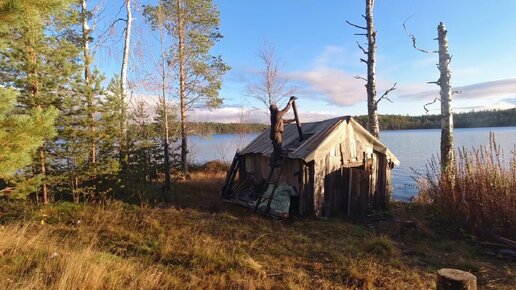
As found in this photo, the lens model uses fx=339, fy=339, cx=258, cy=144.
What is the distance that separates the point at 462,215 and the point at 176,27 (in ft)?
47.0

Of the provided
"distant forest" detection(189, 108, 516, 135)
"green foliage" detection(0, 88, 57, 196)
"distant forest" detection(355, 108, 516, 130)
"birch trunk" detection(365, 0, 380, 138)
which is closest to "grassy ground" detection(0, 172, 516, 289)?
"green foliage" detection(0, 88, 57, 196)

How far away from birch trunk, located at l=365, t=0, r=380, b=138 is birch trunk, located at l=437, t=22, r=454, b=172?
2.40 metres

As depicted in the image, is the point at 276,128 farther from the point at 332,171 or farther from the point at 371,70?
the point at 371,70

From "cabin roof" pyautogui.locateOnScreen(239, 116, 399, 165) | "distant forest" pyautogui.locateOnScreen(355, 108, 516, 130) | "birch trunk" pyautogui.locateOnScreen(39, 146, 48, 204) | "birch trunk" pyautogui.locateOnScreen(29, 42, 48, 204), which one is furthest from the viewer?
"distant forest" pyautogui.locateOnScreen(355, 108, 516, 130)

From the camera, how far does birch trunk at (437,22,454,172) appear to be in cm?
1197

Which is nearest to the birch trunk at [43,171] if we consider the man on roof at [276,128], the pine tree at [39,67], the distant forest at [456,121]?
the pine tree at [39,67]

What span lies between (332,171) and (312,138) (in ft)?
4.01

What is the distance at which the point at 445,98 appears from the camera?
1214 cm

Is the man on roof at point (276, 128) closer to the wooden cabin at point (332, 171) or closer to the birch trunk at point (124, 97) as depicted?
the wooden cabin at point (332, 171)

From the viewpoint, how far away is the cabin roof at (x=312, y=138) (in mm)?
10266

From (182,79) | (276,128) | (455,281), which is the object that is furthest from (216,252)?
(182,79)

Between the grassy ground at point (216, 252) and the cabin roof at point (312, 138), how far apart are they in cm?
208

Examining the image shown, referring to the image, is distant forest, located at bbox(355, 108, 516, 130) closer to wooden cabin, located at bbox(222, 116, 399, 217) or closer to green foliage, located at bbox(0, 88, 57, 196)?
wooden cabin, located at bbox(222, 116, 399, 217)

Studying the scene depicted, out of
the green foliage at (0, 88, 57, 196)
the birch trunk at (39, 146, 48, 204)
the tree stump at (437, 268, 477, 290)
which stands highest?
the green foliage at (0, 88, 57, 196)
